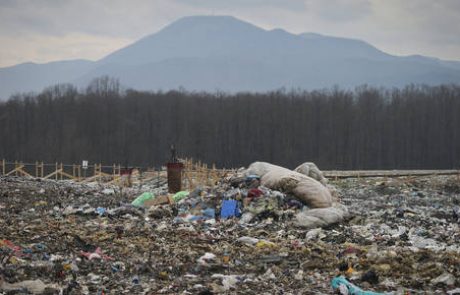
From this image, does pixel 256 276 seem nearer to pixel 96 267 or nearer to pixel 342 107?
pixel 96 267

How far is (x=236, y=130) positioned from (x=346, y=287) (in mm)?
69445

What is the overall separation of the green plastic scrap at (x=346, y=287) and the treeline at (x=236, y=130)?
202ft

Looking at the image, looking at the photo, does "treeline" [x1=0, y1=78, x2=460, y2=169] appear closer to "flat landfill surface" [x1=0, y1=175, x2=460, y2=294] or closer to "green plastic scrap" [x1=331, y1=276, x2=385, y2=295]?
"flat landfill surface" [x1=0, y1=175, x2=460, y2=294]

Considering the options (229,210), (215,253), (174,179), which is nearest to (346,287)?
(215,253)

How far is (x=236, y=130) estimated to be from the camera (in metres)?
76.0

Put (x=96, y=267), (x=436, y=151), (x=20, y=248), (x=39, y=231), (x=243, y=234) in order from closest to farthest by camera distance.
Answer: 1. (x=96, y=267)
2. (x=20, y=248)
3. (x=39, y=231)
4. (x=243, y=234)
5. (x=436, y=151)

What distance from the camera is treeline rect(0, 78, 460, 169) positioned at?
7106cm

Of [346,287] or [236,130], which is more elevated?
[236,130]

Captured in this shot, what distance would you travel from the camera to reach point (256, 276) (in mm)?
7566

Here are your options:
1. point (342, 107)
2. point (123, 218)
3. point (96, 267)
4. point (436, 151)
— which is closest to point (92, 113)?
point (342, 107)

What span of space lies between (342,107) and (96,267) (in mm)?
73609

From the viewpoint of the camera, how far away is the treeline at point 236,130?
7106 centimetres

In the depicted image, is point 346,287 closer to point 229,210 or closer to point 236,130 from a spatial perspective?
point 229,210

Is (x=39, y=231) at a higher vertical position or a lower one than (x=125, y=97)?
lower
